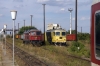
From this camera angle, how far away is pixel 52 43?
5075cm

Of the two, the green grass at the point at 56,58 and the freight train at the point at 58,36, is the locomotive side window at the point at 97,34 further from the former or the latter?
the freight train at the point at 58,36

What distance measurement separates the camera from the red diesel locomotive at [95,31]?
5.67 m

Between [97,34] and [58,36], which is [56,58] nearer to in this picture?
[97,34]

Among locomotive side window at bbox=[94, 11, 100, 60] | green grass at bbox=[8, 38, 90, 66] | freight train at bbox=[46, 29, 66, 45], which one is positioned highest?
locomotive side window at bbox=[94, 11, 100, 60]

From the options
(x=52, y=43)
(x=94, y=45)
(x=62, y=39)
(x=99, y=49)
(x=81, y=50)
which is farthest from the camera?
(x=52, y=43)

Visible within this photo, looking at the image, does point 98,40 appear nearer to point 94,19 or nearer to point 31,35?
point 94,19

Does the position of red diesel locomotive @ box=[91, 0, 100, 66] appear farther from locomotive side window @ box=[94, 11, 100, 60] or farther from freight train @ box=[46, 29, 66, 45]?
freight train @ box=[46, 29, 66, 45]

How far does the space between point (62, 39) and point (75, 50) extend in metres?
13.8

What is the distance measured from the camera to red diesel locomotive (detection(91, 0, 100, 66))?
5.67 m

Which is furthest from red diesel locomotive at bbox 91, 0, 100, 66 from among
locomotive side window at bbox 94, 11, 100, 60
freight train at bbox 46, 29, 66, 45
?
freight train at bbox 46, 29, 66, 45

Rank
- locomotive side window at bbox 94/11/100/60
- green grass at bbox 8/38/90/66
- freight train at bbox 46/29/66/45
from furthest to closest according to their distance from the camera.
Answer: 1. freight train at bbox 46/29/66/45
2. green grass at bbox 8/38/90/66
3. locomotive side window at bbox 94/11/100/60

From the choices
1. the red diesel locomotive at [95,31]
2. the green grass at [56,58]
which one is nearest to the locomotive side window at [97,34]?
the red diesel locomotive at [95,31]

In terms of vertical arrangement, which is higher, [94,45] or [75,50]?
[94,45]

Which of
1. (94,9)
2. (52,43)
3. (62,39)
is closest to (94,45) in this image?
(94,9)
